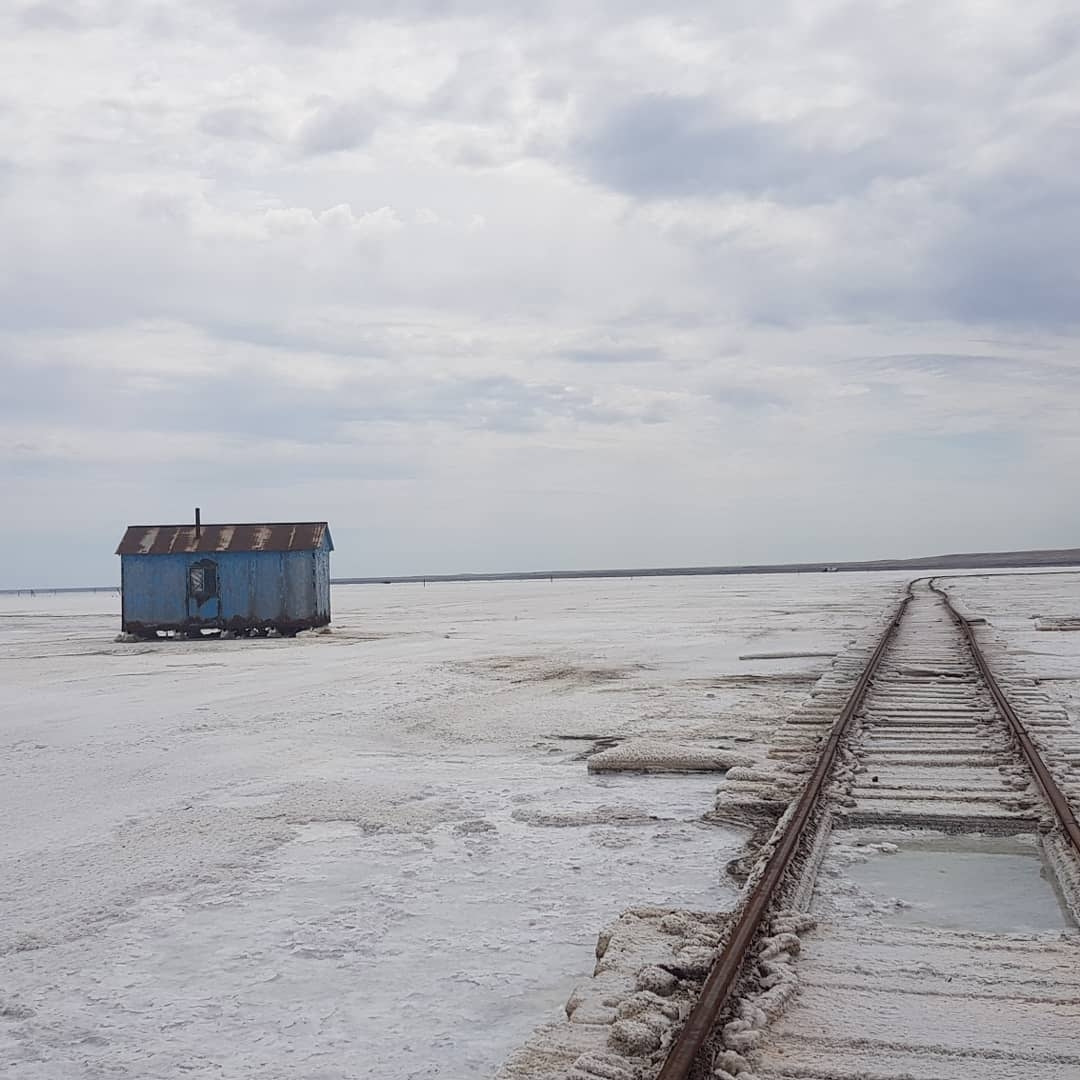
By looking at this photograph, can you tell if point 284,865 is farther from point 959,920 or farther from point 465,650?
point 465,650

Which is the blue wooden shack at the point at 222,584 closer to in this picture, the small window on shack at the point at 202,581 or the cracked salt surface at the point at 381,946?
the small window on shack at the point at 202,581

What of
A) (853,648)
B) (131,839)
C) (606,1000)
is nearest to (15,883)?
(131,839)

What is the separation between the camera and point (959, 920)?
432 centimetres

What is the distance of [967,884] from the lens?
15.7 ft

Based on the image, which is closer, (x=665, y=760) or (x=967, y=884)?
(x=967, y=884)

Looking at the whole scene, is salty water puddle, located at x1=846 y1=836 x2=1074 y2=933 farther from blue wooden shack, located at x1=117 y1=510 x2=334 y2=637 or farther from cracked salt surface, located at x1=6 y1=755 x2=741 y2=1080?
blue wooden shack, located at x1=117 y1=510 x2=334 y2=637

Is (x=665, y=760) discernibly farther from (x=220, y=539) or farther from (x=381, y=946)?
(x=220, y=539)

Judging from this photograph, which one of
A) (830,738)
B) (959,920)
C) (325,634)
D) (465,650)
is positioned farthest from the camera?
(325,634)

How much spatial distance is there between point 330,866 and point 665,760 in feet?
10.2

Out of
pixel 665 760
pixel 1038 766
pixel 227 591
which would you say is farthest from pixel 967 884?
pixel 227 591

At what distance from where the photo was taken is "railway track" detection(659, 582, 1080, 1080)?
301 cm

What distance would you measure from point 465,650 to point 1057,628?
11406 mm

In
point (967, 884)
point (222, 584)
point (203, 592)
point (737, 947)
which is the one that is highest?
point (222, 584)

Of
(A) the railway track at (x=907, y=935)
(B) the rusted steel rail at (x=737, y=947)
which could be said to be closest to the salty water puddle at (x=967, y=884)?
(A) the railway track at (x=907, y=935)
